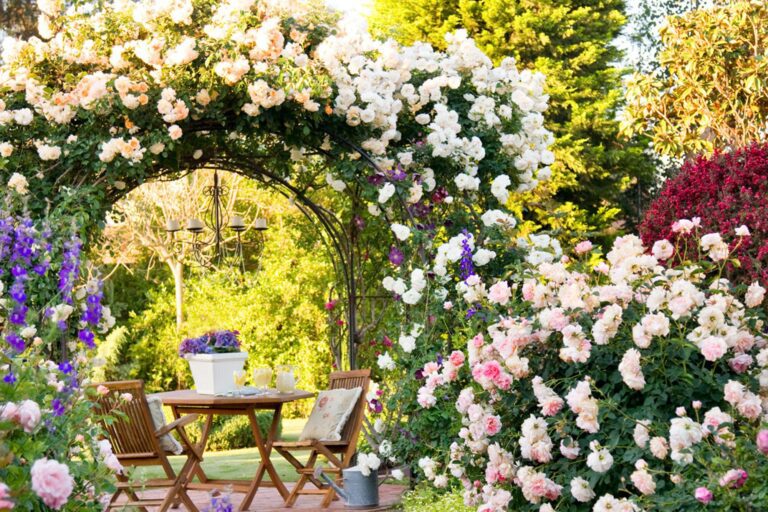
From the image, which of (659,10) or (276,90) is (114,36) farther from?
(659,10)

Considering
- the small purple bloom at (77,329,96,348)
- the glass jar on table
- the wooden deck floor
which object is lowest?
the wooden deck floor

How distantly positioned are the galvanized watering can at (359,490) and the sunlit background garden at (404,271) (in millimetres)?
18

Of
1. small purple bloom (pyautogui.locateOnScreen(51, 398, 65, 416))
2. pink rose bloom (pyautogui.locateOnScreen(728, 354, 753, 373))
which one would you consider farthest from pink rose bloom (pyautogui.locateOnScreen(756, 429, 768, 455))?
small purple bloom (pyautogui.locateOnScreen(51, 398, 65, 416))

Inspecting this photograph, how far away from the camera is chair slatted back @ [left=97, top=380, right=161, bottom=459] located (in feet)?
17.6

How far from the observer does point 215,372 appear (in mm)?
6289

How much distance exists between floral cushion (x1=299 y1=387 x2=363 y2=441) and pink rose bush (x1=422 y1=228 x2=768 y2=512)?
88.0 inches

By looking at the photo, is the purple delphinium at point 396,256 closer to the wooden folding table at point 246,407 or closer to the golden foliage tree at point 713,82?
the wooden folding table at point 246,407

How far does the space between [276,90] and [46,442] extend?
2996 millimetres

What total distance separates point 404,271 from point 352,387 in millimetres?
1173

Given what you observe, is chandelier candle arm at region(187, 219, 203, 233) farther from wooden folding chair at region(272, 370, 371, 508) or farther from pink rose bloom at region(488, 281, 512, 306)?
pink rose bloom at region(488, 281, 512, 306)

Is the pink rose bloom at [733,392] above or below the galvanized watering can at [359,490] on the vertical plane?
above

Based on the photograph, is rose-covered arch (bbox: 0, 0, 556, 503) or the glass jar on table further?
the glass jar on table

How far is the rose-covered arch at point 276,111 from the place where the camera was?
17.4ft

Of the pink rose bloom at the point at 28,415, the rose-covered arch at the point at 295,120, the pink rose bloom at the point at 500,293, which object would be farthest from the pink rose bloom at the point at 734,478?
the rose-covered arch at the point at 295,120
